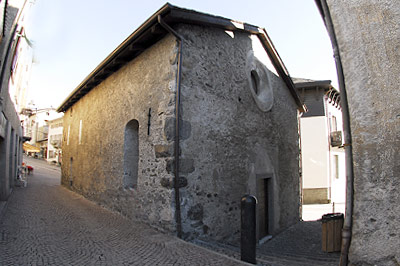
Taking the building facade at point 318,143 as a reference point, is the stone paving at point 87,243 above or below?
below

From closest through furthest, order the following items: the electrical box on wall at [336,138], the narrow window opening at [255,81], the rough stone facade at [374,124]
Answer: the rough stone facade at [374,124] → the narrow window opening at [255,81] → the electrical box on wall at [336,138]

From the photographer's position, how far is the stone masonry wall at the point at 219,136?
5.54 m

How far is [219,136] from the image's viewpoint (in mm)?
6172

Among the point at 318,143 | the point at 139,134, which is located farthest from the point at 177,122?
the point at 318,143

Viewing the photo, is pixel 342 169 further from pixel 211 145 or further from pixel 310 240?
pixel 211 145

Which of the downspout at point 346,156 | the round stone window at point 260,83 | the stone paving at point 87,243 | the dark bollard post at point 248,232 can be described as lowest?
the stone paving at point 87,243

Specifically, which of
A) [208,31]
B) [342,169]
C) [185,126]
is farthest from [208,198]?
[342,169]

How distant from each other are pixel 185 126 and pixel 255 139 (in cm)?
269

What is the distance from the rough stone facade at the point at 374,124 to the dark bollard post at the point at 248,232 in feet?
4.98

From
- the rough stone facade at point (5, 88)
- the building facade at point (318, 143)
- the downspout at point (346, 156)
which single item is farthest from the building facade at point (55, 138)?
the downspout at point (346, 156)

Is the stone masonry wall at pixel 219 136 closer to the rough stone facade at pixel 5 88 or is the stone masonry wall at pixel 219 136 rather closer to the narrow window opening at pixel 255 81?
the narrow window opening at pixel 255 81

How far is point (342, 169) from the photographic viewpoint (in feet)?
53.1

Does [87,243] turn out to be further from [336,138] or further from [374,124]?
[336,138]

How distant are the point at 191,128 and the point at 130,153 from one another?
7.95 feet
